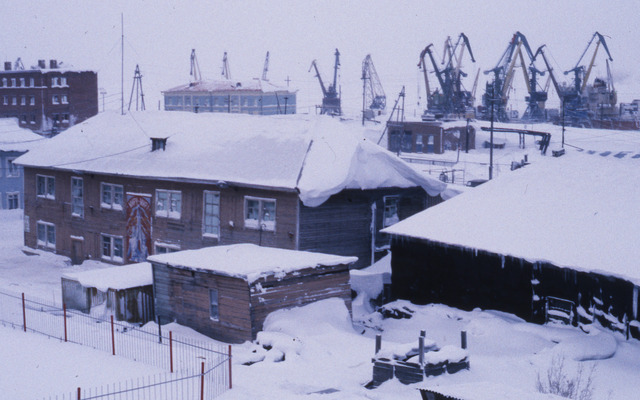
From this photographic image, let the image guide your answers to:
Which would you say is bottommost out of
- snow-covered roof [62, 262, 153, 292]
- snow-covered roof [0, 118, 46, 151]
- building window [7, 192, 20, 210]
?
building window [7, 192, 20, 210]

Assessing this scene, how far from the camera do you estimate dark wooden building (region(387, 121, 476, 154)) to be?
73.9 meters

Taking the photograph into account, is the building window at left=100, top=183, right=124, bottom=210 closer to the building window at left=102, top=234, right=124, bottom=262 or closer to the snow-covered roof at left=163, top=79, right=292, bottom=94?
the building window at left=102, top=234, right=124, bottom=262

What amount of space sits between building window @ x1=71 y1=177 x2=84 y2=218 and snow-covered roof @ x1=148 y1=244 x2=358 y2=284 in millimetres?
15078

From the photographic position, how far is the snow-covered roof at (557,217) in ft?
68.1

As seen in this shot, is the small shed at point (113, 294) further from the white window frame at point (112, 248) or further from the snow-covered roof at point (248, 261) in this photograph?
the white window frame at point (112, 248)

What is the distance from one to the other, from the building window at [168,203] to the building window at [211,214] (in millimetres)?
1782

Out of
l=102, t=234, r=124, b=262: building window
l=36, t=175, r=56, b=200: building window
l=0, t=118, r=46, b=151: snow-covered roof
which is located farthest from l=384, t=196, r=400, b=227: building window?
l=0, t=118, r=46, b=151: snow-covered roof

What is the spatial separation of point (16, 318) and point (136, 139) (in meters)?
14.5

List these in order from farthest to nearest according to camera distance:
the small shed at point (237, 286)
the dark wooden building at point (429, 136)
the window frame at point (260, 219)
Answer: the dark wooden building at point (429, 136) → the window frame at point (260, 219) → the small shed at point (237, 286)

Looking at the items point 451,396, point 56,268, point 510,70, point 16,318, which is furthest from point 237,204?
point 510,70

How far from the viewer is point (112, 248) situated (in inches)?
1419

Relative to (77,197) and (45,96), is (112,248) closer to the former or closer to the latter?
(77,197)

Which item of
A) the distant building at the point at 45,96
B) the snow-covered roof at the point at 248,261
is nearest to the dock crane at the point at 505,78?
the distant building at the point at 45,96

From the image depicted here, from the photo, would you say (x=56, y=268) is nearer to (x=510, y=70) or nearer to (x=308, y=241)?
(x=308, y=241)
